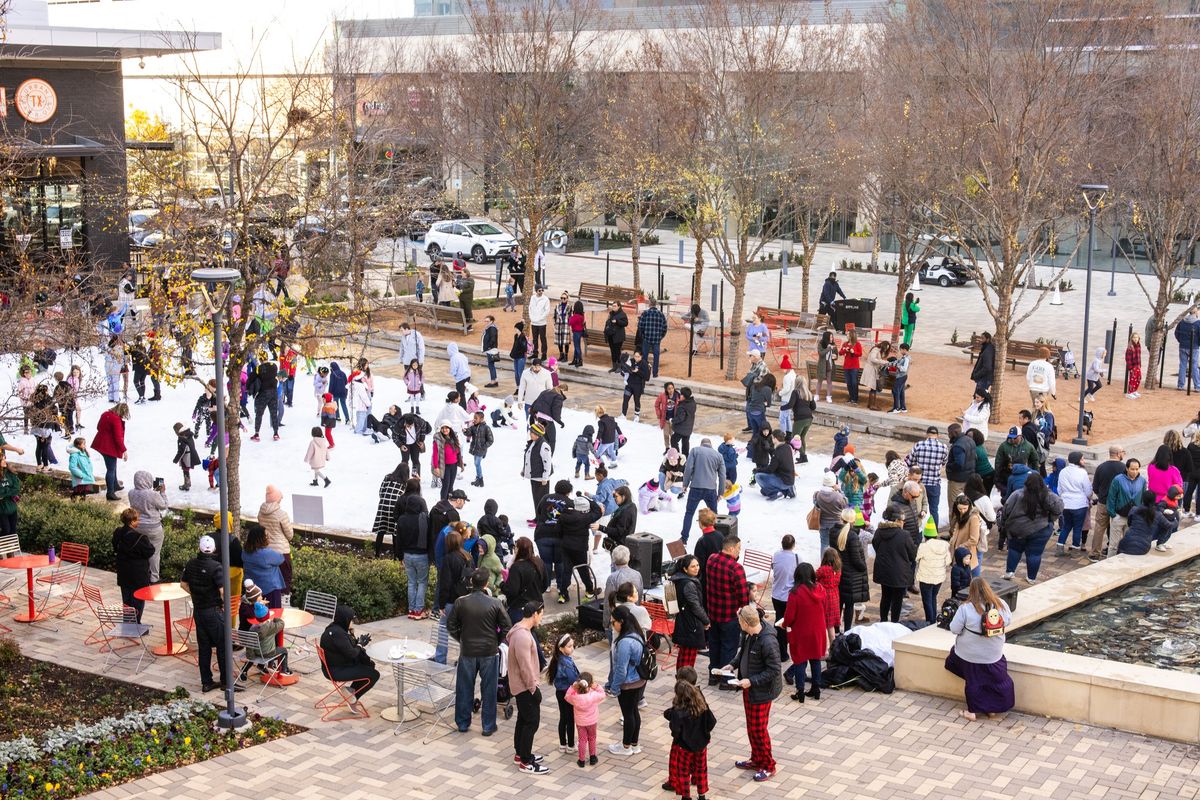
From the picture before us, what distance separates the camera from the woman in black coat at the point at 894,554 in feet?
46.4

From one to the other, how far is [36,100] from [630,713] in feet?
92.5

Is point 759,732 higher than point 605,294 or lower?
lower

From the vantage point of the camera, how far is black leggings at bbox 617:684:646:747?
1135 cm

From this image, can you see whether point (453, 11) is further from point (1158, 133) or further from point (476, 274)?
point (1158, 133)

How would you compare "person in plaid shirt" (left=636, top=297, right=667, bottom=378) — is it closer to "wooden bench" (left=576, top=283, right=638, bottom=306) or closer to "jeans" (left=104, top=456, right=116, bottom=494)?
"wooden bench" (left=576, top=283, right=638, bottom=306)

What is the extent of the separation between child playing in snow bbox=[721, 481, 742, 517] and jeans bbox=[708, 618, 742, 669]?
480 cm

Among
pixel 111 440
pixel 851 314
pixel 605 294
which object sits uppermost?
pixel 605 294

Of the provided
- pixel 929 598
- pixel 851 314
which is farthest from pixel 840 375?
pixel 929 598

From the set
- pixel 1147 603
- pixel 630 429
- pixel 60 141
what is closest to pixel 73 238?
pixel 60 141

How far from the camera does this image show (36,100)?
33.7 meters

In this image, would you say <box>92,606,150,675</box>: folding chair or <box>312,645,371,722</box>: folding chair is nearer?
<box>312,645,371,722</box>: folding chair

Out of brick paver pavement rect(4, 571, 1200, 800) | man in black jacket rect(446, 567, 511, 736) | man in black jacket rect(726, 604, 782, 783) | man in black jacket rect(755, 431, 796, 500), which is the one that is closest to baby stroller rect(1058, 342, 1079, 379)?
man in black jacket rect(755, 431, 796, 500)

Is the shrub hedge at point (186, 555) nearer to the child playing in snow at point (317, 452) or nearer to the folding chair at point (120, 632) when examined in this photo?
the child playing in snow at point (317, 452)

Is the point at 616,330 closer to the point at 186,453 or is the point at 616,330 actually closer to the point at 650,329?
the point at 650,329
